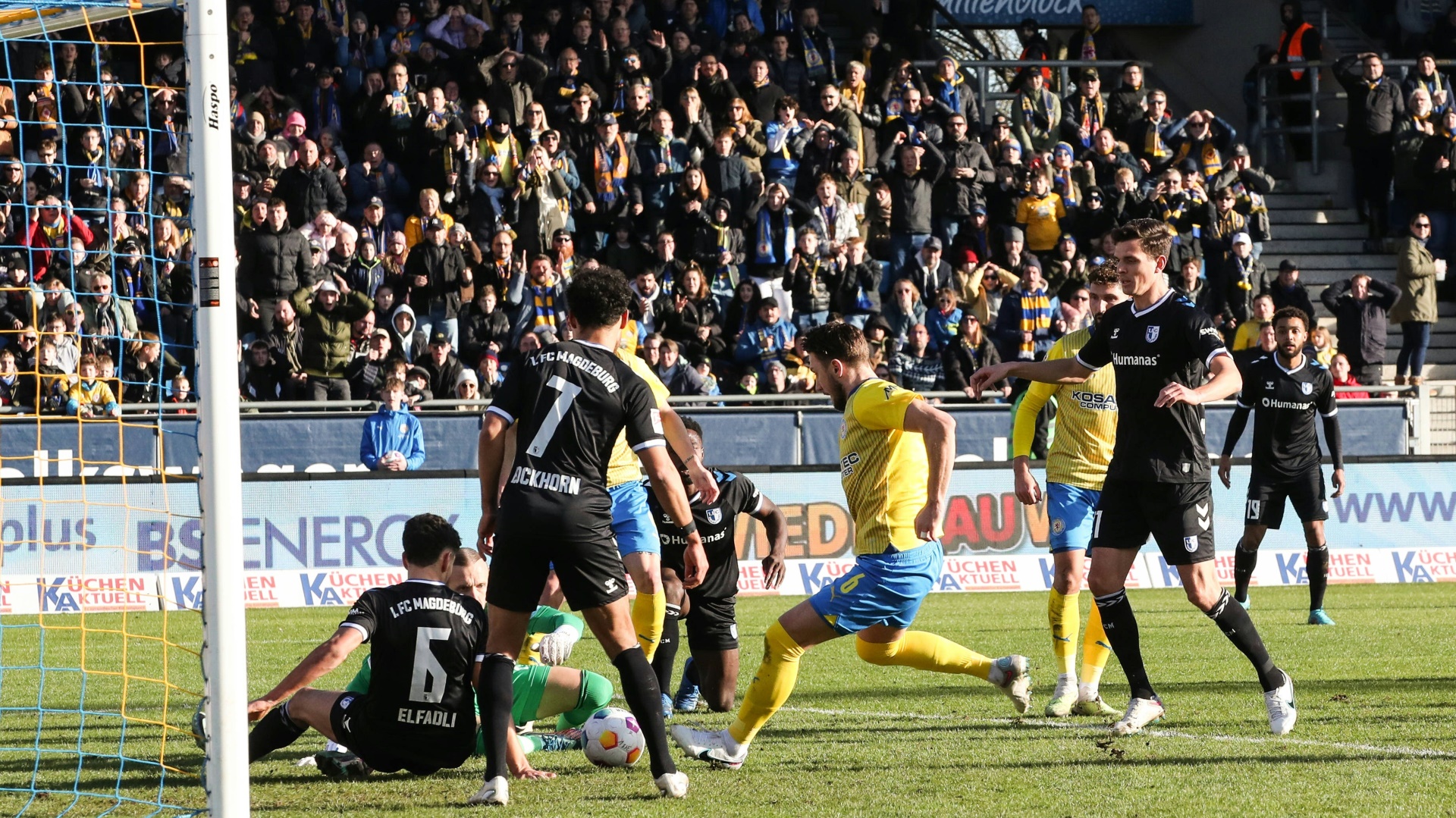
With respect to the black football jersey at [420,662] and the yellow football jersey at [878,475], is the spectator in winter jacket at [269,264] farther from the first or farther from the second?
the black football jersey at [420,662]

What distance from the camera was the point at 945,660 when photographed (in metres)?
8.12

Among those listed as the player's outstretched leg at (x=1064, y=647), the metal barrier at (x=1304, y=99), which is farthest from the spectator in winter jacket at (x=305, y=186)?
the metal barrier at (x=1304, y=99)

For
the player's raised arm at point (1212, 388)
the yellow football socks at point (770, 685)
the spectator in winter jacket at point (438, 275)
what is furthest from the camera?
the spectator in winter jacket at point (438, 275)

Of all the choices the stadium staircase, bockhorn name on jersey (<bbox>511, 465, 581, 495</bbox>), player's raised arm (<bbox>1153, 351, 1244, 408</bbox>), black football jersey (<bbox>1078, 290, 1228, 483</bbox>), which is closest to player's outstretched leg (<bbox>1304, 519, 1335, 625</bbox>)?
black football jersey (<bbox>1078, 290, 1228, 483</bbox>)

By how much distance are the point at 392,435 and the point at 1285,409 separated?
852 centimetres

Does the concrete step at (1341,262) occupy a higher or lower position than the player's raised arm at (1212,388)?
higher

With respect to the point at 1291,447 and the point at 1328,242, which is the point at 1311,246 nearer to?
the point at 1328,242

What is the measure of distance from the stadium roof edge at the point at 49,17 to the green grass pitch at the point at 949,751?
288cm

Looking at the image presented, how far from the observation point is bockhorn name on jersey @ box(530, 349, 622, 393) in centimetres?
662

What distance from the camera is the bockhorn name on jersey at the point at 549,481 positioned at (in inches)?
257

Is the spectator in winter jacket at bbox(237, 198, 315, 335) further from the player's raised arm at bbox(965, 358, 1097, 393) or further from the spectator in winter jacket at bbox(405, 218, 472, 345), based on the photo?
the player's raised arm at bbox(965, 358, 1097, 393)

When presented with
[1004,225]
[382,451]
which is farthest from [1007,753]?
[1004,225]

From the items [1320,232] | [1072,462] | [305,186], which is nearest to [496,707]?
[1072,462]

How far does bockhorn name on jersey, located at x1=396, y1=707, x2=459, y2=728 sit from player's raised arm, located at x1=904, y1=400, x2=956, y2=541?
1970 mm
